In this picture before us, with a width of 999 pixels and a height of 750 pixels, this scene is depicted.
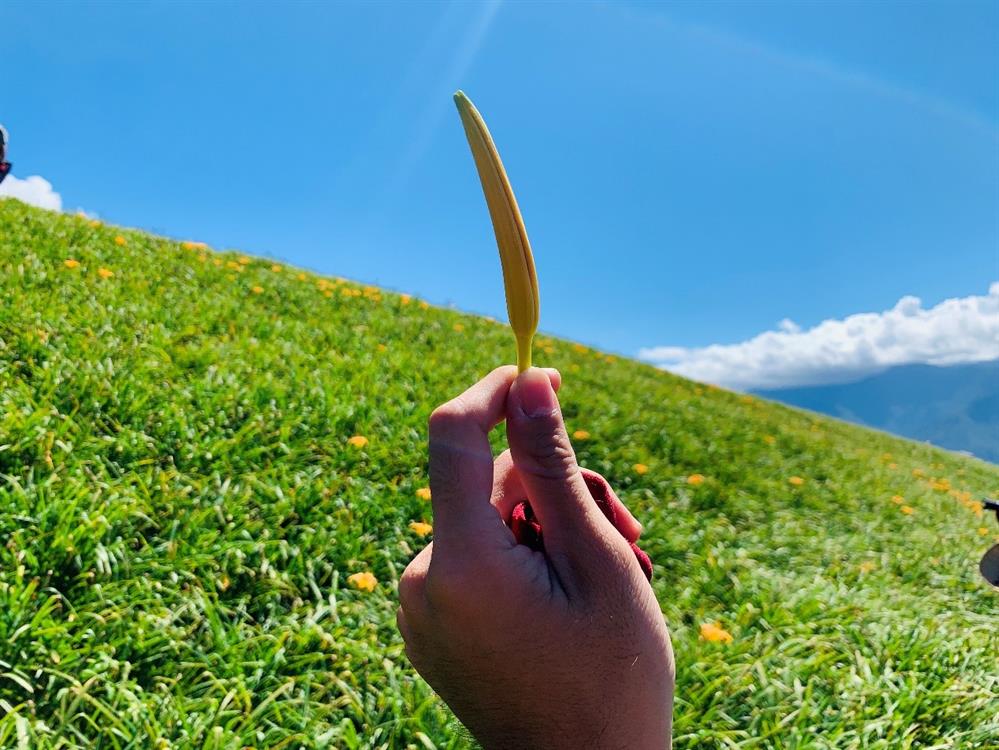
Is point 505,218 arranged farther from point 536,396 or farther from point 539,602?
point 539,602

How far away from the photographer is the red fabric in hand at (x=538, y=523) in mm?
1125

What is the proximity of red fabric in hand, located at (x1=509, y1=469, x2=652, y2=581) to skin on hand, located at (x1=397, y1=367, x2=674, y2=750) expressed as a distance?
81mm

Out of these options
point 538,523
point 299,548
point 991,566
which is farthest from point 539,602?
point 299,548

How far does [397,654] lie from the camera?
2621 mm

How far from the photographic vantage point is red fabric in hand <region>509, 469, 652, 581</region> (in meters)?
1.12

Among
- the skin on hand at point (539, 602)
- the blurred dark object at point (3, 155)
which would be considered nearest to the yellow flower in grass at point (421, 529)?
the skin on hand at point (539, 602)

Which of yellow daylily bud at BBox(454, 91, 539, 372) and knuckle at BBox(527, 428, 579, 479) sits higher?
yellow daylily bud at BBox(454, 91, 539, 372)

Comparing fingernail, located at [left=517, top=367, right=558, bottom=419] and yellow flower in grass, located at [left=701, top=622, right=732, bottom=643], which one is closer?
fingernail, located at [left=517, top=367, right=558, bottom=419]

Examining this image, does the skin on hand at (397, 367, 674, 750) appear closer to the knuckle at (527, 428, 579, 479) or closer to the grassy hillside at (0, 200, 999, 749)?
the knuckle at (527, 428, 579, 479)

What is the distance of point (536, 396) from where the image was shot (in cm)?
108

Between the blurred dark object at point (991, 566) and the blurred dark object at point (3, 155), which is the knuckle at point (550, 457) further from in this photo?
the blurred dark object at point (3, 155)

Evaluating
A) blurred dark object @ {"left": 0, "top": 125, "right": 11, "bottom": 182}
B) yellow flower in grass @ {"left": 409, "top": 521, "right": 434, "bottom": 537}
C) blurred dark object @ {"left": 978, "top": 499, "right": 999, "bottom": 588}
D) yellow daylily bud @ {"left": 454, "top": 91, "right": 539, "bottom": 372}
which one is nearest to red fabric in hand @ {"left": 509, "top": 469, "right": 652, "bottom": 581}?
yellow daylily bud @ {"left": 454, "top": 91, "right": 539, "bottom": 372}

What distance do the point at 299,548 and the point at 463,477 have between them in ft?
7.51

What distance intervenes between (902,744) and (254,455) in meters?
3.18
